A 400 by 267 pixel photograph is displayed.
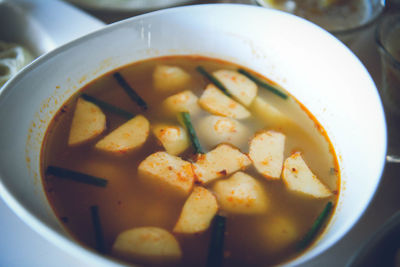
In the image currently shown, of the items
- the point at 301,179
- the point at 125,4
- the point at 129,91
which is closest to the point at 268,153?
the point at 301,179

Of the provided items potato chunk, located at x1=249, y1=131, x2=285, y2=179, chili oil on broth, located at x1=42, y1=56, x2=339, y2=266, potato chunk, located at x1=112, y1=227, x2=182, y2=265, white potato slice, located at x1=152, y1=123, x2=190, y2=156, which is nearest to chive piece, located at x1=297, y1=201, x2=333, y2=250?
chili oil on broth, located at x1=42, y1=56, x2=339, y2=266

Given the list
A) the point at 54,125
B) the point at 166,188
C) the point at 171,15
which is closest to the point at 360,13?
the point at 171,15

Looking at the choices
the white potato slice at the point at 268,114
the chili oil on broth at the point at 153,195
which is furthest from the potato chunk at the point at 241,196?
the white potato slice at the point at 268,114

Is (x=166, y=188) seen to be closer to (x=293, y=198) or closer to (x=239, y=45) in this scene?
(x=293, y=198)

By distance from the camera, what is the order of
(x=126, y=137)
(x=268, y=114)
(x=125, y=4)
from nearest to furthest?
(x=126, y=137) < (x=268, y=114) < (x=125, y=4)

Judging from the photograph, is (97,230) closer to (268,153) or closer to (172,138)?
(172,138)

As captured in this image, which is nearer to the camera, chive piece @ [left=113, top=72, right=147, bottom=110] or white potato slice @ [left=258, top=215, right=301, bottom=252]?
white potato slice @ [left=258, top=215, right=301, bottom=252]

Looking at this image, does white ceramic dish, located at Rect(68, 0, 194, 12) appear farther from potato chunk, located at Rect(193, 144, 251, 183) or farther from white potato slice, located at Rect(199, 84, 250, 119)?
potato chunk, located at Rect(193, 144, 251, 183)
